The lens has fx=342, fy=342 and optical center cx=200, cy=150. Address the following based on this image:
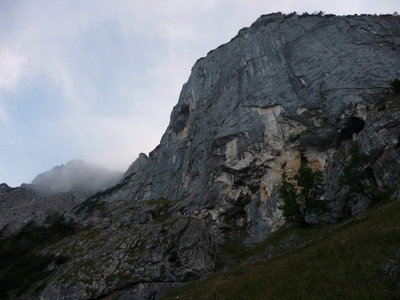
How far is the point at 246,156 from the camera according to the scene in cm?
7981

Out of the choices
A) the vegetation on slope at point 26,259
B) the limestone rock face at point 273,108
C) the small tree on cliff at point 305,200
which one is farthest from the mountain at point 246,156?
the small tree on cliff at point 305,200

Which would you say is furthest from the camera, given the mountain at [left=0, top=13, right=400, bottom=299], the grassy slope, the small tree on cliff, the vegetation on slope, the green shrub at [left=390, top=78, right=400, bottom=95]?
the green shrub at [left=390, top=78, right=400, bottom=95]

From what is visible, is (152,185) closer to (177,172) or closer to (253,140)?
(177,172)

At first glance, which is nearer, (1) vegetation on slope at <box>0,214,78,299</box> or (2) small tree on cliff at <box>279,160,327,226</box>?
(1) vegetation on slope at <box>0,214,78,299</box>

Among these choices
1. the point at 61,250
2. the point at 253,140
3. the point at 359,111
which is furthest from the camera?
the point at 253,140

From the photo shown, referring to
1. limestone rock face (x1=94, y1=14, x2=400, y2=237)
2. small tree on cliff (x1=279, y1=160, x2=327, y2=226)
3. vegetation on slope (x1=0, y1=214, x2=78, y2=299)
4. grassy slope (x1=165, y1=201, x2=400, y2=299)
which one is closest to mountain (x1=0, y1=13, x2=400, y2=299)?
limestone rock face (x1=94, y1=14, x2=400, y2=237)

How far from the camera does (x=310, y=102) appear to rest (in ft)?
258

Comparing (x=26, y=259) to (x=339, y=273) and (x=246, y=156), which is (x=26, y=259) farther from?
(x=246, y=156)

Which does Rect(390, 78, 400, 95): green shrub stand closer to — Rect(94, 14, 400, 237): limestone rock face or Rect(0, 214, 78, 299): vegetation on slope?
Rect(94, 14, 400, 237): limestone rock face

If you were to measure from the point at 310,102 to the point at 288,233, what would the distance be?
1807 inches

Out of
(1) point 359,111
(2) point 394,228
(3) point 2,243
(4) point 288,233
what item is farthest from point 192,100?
(2) point 394,228

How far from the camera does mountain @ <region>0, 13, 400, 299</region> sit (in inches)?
1427

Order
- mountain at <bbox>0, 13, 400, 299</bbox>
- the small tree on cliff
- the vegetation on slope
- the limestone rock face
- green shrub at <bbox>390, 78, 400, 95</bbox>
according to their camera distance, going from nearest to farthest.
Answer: mountain at <bbox>0, 13, 400, 299</bbox> < the vegetation on slope < the small tree on cliff < green shrub at <bbox>390, 78, 400, 95</bbox> < the limestone rock face

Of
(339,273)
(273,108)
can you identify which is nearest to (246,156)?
(273,108)
